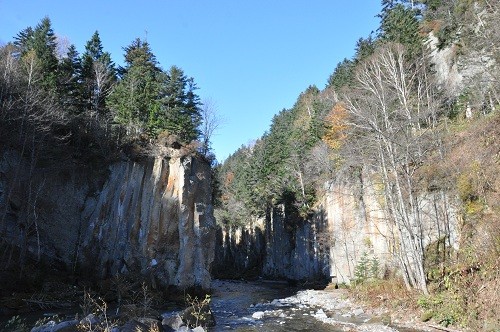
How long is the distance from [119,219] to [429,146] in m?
20.2

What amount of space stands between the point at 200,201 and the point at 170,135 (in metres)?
5.48

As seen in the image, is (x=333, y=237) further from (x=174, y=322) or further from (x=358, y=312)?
(x=174, y=322)

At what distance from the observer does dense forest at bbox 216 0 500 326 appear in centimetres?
1415

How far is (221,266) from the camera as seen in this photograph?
2336 inches

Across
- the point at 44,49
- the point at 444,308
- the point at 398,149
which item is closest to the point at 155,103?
the point at 44,49

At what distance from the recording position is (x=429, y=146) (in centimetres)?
2050

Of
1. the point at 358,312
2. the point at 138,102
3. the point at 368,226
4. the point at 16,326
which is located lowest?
the point at 358,312

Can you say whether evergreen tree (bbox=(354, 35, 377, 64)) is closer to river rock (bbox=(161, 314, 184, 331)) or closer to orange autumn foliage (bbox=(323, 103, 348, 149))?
orange autumn foliage (bbox=(323, 103, 348, 149))

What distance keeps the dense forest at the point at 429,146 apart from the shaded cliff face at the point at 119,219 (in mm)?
11863

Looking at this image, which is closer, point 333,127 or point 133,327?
point 133,327

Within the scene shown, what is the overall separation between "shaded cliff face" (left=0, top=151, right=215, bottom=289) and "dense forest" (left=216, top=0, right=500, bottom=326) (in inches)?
467

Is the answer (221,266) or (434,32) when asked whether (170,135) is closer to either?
(434,32)

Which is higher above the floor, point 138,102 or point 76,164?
point 138,102

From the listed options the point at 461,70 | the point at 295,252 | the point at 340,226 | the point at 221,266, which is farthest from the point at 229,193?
the point at 461,70
